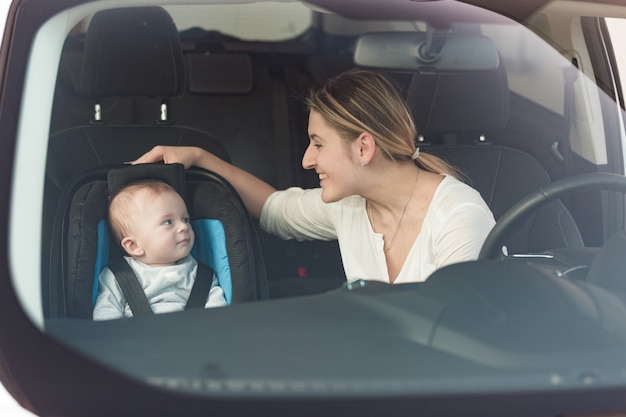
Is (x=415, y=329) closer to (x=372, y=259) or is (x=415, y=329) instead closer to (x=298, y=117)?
(x=372, y=259)

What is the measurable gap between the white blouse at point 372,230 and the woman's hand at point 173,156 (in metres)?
0.25

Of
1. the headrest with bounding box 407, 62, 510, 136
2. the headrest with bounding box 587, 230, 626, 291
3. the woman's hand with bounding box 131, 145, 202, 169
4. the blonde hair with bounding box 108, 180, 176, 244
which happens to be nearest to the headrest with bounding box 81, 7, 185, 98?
the woman's hand with bounding box 131, 145, 202, 169

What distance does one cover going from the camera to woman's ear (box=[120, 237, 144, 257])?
2170mm

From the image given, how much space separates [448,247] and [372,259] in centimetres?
22

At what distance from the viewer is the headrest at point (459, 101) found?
249 centimetres

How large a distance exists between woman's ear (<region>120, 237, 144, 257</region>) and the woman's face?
0.45 metres

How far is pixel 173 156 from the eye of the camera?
2.32 m

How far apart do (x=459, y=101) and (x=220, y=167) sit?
2.38 ft

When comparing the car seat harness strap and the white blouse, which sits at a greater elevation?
the white blouse

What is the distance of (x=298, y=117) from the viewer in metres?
3.60

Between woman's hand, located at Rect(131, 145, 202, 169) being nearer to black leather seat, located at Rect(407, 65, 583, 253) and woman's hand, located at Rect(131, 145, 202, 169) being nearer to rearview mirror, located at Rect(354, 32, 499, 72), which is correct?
rearview mirror, located at Rect(354, 32, 499, 72)

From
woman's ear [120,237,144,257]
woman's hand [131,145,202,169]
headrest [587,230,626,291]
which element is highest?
woman's hand [131,145,202,169]

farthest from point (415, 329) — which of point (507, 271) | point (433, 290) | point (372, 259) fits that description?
point (372, 259)

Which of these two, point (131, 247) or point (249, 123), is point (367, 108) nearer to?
point (131, 247)
